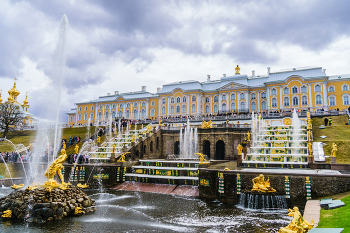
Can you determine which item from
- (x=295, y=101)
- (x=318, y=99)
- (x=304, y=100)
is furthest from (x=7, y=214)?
(x=318, y=99)

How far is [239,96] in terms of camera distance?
56500 millimetres

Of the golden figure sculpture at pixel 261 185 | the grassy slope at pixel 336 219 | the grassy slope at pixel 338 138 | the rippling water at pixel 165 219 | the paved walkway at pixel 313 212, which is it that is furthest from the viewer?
the grassy slope at pixel 338 138

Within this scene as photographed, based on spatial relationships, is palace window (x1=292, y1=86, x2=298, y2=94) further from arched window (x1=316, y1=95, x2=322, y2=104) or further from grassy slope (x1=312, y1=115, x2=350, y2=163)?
grassy slope (x1=312, y1=115, x2=350, y2=163)

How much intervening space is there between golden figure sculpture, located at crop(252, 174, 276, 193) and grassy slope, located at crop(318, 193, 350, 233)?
3.79 metres

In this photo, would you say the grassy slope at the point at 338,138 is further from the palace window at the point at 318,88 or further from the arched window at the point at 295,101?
the arched window at the point at 295,101

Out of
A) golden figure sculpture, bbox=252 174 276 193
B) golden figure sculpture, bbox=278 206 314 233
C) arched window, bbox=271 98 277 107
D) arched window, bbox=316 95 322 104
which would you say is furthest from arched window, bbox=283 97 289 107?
golden figure sculpture, bbox=278 206 314 233

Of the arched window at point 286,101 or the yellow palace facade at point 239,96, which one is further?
the arched window at point 286,101

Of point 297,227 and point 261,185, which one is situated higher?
point 261,185

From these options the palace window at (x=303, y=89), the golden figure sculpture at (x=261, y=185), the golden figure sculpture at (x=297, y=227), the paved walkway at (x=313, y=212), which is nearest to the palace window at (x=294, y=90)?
the palace window at (x=303, y=89)

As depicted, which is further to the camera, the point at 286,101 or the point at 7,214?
the point at 286,101

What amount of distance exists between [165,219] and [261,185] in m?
5.61

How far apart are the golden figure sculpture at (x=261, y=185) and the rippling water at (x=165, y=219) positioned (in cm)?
121

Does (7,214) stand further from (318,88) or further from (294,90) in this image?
(318,88)

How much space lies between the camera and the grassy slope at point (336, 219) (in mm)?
7023
